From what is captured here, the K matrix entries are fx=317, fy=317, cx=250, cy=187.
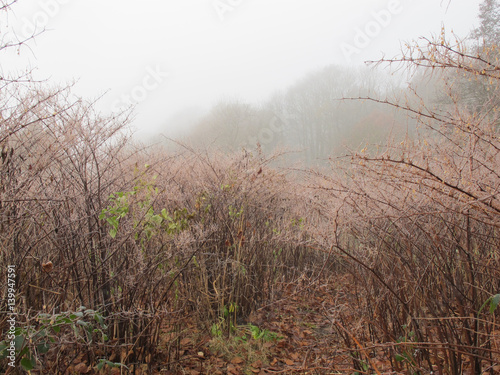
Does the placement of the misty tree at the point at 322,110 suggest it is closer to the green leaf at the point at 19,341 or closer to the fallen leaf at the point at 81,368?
the fallen leaf at the point at 81,368

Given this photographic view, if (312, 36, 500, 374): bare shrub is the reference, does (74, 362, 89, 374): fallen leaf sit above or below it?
below

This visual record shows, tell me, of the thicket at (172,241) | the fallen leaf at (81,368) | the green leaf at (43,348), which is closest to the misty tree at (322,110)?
the thicket at (172,241)

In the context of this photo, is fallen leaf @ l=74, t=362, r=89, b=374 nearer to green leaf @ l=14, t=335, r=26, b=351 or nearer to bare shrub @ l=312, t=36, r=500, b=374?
green leaf @ l=14, t=335, r=26, b=351

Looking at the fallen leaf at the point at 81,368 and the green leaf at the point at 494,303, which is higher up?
the green leaf at the point at 494,303

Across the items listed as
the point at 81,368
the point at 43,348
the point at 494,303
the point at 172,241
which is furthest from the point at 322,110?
the point at 43,348

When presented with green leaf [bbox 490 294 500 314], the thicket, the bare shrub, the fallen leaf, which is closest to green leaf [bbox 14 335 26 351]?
the thicket

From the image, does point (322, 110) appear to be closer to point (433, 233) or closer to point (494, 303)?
point (433, 233)

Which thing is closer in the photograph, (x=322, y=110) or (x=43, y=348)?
(x=43, y=348)

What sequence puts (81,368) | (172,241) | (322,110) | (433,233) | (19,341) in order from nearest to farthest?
(19,341), (433,233), (81,368), (172,241), (322,110)

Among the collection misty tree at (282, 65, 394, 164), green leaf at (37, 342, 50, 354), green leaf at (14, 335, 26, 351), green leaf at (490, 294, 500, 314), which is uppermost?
misty tree at (282, 65, 394, 164)

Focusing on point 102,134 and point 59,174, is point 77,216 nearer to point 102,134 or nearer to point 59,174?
point 59,174

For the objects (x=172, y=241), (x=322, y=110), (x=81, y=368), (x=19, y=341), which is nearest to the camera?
(x=19, y=341)

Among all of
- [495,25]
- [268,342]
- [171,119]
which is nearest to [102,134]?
[268,342]

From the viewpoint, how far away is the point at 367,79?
26906mm
